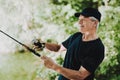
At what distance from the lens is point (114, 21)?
456cm

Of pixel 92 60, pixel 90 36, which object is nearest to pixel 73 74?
pixel 92 60

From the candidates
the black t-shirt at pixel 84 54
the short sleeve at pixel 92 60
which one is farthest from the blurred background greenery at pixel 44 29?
the short sleeve at pixel 92 60

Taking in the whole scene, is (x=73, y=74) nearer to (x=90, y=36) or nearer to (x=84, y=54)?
(x=84, y=54)

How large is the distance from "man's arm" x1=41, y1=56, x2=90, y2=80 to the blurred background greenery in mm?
2059

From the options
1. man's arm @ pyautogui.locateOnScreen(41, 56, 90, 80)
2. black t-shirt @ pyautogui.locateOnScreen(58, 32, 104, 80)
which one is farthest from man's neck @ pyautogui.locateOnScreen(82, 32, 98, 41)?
Result: man's arm @ pyautogui.locateOnScreen(41, 56, 90, 80)

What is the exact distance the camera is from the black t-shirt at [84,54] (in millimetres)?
2451

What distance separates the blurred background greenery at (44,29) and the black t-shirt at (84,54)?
1.84m

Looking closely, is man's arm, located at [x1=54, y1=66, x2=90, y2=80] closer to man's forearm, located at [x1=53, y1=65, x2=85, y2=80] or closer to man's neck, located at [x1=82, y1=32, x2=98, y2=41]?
Result: man's forearm, located at [x1=53, y1=65, x2=85, y2=80]

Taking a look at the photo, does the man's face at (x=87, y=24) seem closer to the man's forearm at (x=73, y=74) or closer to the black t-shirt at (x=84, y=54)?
the black t-shirt at (x=84, y=54)

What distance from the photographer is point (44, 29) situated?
5145 mm

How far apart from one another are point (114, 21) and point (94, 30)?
2.04m

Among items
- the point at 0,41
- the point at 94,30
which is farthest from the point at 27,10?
the point at 94,30

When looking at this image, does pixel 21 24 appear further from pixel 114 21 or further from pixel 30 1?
pixel 114 21

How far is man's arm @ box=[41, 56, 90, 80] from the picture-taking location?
2396mm
